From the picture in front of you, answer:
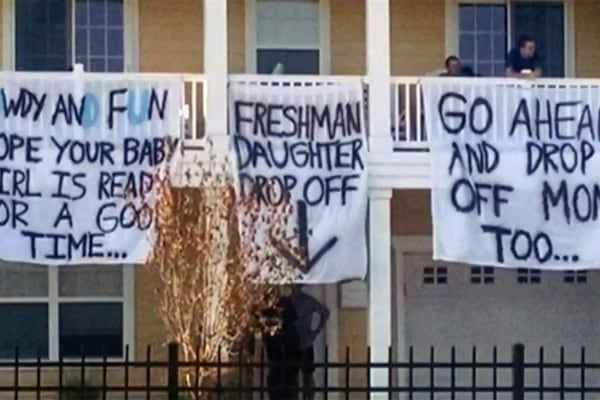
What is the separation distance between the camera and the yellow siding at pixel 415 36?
1967 centimetres

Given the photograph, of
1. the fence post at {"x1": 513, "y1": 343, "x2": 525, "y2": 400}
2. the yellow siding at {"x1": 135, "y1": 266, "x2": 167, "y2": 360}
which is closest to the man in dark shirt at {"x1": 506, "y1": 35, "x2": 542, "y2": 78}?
the yellow siding at {"x1": 135, "y1": 266, "x2": 167, "y2": 360}

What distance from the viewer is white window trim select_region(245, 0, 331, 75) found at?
762 inches

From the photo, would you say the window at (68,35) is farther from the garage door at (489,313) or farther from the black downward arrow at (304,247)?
the garage door at (489,313)

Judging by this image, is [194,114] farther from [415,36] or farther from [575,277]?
[575,277]

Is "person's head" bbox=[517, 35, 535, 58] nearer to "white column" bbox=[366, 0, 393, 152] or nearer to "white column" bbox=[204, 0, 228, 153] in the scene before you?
"white column" bbox=[366, 0, 393, 152]

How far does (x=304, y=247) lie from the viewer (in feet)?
53.9

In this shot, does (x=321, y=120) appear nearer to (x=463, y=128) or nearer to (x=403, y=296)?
(x=463, y=128)

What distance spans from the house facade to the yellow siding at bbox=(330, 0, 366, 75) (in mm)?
13

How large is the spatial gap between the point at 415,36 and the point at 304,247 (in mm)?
4511

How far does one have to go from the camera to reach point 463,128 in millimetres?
17109

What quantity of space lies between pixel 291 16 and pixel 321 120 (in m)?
2.98

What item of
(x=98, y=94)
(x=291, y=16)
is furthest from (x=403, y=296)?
(x=98, y=94)

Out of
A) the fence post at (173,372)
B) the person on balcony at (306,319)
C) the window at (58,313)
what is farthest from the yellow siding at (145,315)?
the fence post at (173,372)

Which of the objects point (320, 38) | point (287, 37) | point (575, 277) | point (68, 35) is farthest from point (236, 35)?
point (575, 277)
